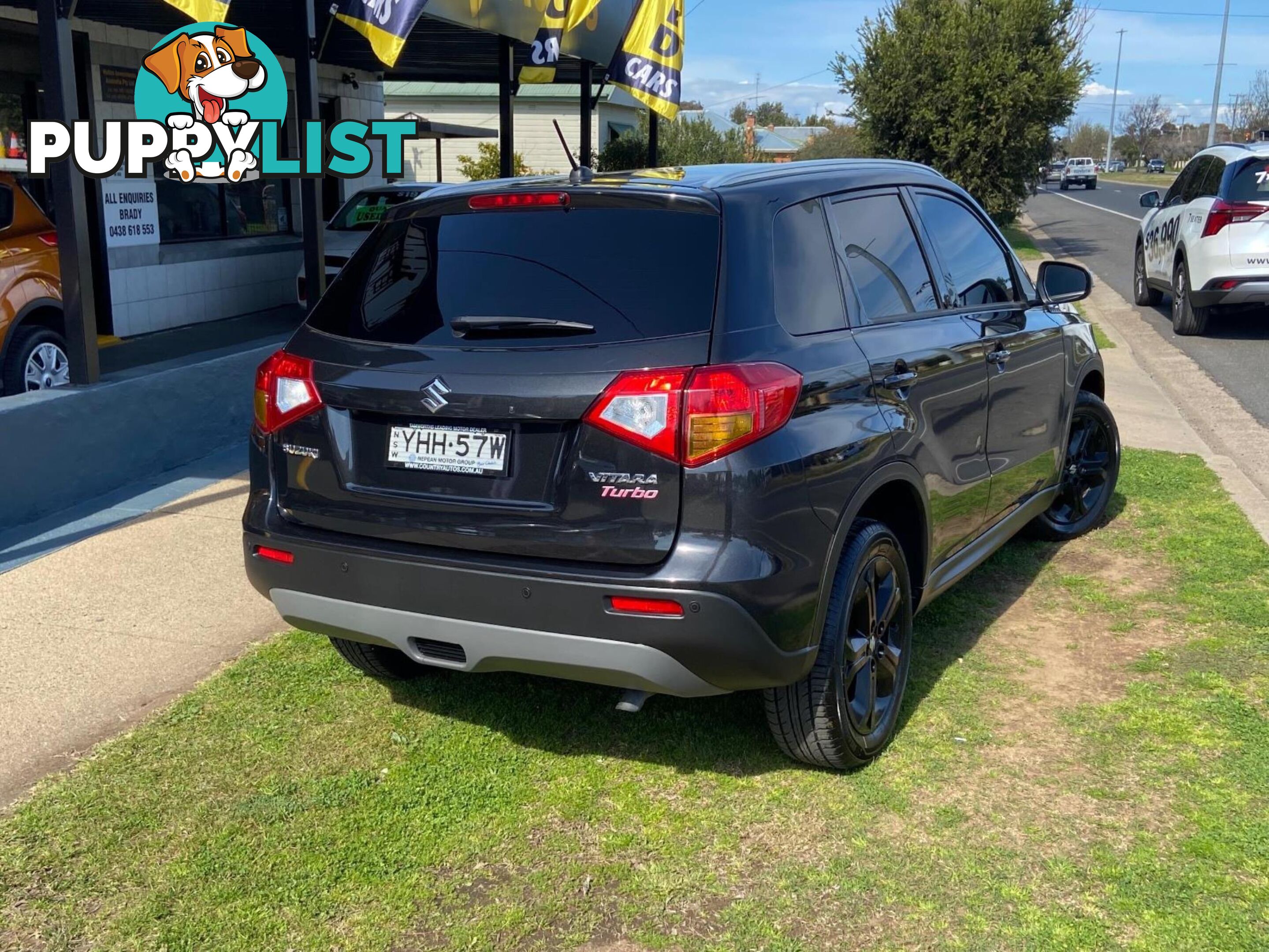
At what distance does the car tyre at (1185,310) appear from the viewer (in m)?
13.4

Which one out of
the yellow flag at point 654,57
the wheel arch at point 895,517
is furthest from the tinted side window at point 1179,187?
the wheel arch at point 895,517

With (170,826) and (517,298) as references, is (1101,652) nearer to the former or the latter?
(517,298)

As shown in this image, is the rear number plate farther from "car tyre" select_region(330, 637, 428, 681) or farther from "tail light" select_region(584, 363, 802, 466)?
→ "car tyre" select_region(330, 637, 428, 681)

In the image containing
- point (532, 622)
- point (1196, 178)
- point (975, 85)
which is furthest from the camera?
point (975, 85)

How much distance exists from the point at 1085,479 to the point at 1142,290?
438 inches

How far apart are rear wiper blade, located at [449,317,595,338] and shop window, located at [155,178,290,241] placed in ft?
30.7

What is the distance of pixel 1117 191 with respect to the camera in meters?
61.7

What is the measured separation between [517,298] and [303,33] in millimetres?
5673

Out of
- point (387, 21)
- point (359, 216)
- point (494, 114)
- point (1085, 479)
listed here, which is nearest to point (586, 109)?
point (359, 216)

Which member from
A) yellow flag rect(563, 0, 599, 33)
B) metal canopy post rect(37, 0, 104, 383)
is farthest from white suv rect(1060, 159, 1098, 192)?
metal canopy post rect(37, 0, 104, 383)

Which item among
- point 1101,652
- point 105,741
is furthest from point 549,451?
point 1101,652

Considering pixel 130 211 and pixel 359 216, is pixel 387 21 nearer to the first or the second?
pixel 130 211

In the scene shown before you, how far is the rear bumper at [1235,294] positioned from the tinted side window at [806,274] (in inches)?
404

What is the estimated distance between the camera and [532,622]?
3.38m
